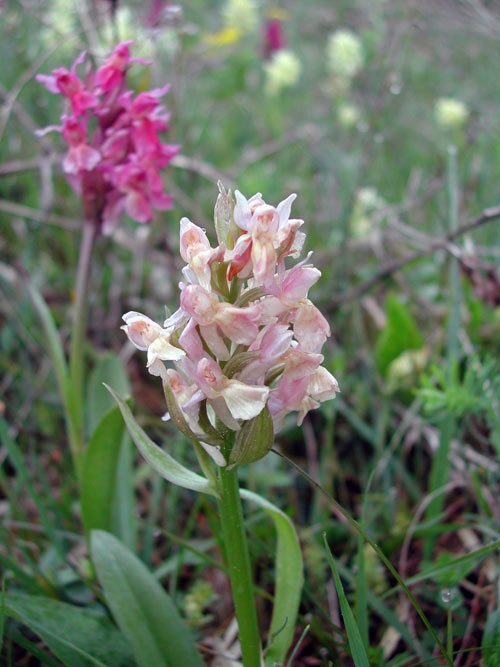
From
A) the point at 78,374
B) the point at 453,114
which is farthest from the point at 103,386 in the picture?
the point at 453,114

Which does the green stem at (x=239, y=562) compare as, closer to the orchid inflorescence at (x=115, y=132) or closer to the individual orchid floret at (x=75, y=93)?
the orchid inflorescence at (x=115, y=132)

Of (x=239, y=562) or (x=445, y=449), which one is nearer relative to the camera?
(x=239, y=562)

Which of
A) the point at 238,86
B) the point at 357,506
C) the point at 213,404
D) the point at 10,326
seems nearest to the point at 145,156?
the point at 213,404

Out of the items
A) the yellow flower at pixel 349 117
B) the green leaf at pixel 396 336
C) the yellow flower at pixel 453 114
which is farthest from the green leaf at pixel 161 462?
the yellow flower at pixel 349 117

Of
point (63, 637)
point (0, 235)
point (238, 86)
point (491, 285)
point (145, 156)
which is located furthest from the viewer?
point (238, 86)

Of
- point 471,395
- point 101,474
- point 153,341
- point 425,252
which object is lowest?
point 101,474

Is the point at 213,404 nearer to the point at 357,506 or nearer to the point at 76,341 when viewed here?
the point at 76,341

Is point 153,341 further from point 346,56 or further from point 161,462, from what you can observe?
point 346,56
